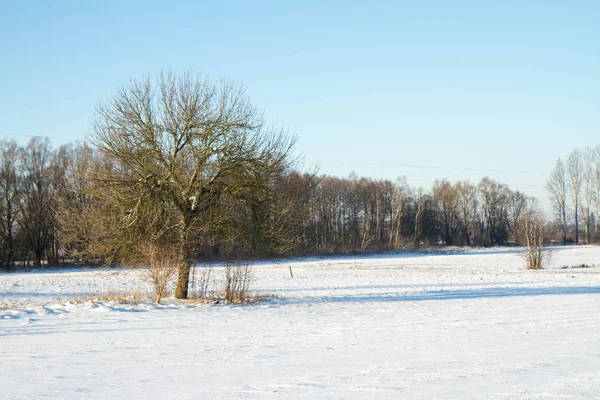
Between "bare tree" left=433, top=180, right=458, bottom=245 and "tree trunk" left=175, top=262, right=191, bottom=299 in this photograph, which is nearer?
"tree trunk" left=175, top=262, right=191, bottom=299

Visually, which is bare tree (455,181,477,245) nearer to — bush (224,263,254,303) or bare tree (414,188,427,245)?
bare tree (414,188,427,245)

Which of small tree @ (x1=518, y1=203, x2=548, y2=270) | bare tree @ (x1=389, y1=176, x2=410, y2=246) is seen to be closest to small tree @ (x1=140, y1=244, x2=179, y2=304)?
small tree @ (x1=518, y1=203, x2=548, y2=270)

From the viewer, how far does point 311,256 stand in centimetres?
6769

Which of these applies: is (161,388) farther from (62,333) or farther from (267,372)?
(62,333)

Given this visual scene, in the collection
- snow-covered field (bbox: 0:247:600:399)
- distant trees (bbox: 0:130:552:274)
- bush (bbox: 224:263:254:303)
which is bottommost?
snow-covered field (bbox: 0:247:600:399)

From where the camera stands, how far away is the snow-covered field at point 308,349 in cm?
783

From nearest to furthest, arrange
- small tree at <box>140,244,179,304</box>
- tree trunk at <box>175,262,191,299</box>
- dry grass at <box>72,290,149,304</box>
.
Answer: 1. small tree at <box>140,244,179,304</box>
2. dry grass at <box>72,290,149,304</box>
3. tree trunk at <box>175,262,191,299</box>

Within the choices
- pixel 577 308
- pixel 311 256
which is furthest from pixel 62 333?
pixel 311 256

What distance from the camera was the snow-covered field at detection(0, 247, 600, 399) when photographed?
25.7ft

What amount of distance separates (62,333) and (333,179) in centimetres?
7553

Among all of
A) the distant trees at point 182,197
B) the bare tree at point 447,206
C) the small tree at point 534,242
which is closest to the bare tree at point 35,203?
the distant trees at point 182,197

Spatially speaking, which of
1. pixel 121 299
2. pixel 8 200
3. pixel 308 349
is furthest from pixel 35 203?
pixel 308 349

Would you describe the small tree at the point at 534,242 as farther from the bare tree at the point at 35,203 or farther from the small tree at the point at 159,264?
the bare tree at the point at 35,203

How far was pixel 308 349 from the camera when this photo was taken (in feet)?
37.2
